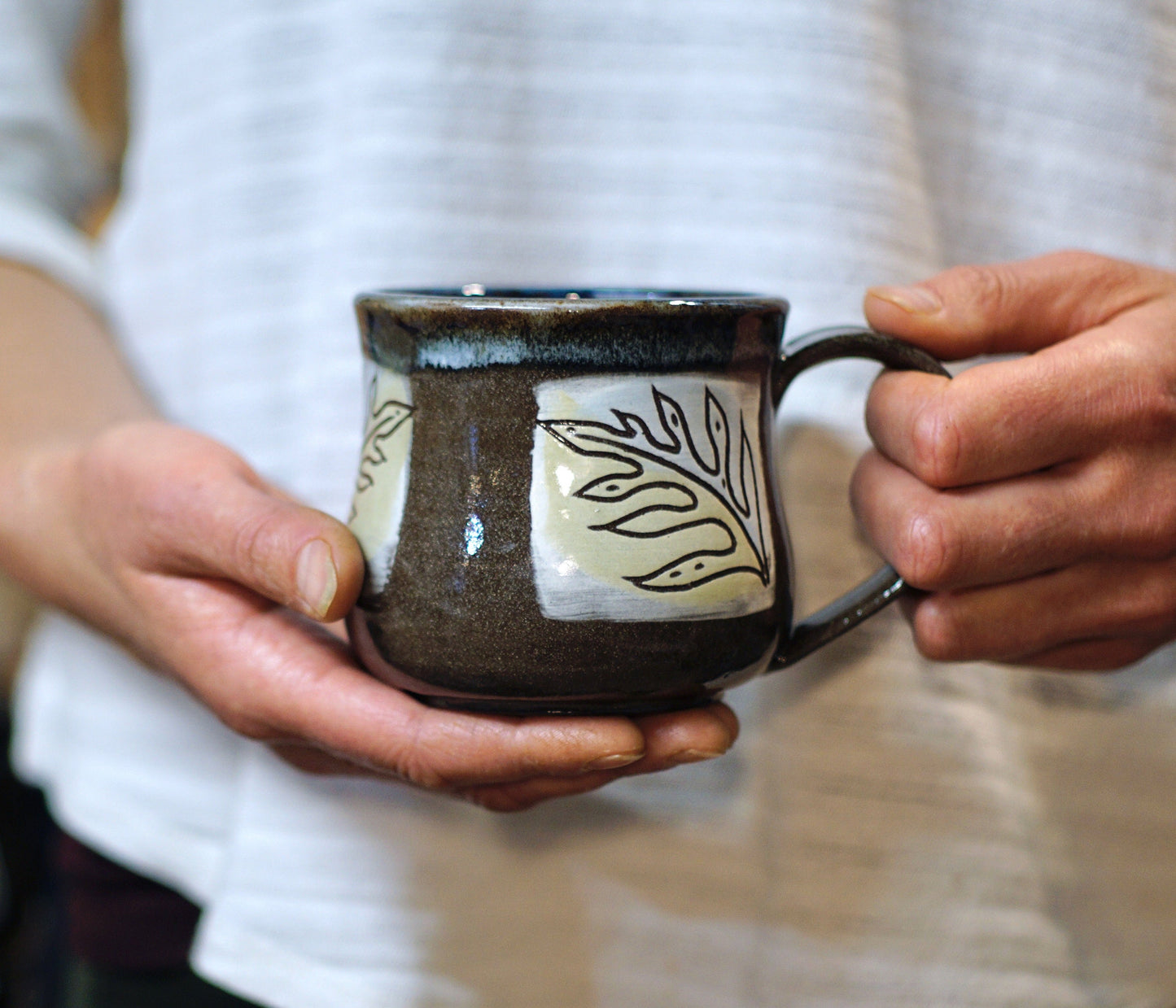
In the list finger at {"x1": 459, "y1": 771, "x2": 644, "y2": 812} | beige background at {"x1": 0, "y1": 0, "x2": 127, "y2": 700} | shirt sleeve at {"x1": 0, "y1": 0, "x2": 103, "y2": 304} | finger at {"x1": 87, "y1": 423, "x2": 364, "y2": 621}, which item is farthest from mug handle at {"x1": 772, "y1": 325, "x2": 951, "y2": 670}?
beige background at {"x1": 0, "y1": 0, "x2": 127, "y2": 700}

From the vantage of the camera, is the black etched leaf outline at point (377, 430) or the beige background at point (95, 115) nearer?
the black etched leaf outline at point (377, 430)

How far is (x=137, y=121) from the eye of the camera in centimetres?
90

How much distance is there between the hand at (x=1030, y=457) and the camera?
520mm

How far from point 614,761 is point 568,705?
33mm

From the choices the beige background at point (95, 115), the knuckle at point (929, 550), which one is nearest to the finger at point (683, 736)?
the knuckle at point (929, 550)

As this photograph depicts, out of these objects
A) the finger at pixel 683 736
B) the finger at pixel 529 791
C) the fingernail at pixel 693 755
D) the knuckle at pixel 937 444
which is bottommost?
the finger at pixel 529 791

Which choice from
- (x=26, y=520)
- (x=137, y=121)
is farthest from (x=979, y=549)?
(x=137, y=121)

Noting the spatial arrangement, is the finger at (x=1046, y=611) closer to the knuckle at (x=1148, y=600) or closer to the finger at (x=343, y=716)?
the knuckle at (x=1148, y=600)

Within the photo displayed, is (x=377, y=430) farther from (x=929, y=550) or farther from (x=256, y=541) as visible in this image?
(x=929, y=550)

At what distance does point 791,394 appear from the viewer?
680 mm

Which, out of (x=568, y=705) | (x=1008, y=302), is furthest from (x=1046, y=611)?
(x=568, y=705)

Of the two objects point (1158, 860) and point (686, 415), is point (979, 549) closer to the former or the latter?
point (686, 415)

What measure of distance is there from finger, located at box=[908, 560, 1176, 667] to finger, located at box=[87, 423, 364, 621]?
312 millimetres

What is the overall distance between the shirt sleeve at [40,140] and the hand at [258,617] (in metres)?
0.19
